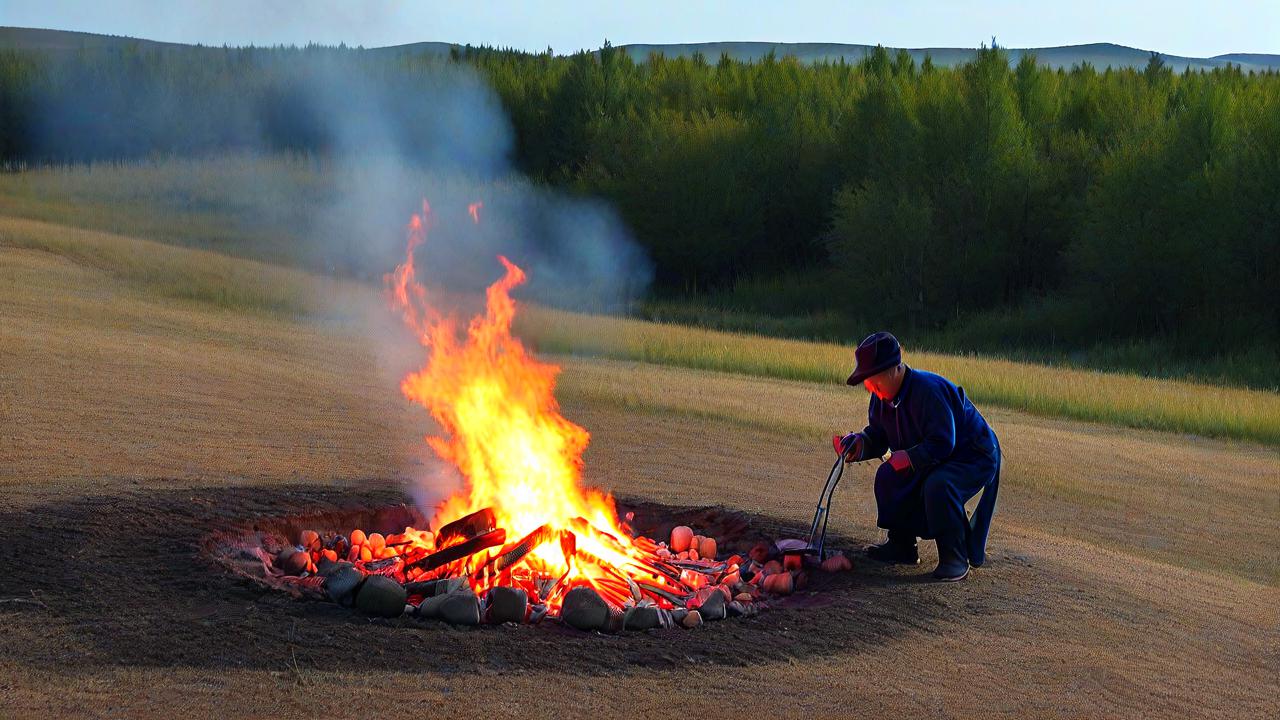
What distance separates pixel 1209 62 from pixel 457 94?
149 metres

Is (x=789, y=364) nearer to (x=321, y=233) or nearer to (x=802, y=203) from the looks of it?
(x=321, y=233)

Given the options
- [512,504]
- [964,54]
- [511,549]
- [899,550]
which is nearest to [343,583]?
[511,549]

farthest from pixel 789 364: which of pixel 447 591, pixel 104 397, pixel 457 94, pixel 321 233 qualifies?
pixel 457 94

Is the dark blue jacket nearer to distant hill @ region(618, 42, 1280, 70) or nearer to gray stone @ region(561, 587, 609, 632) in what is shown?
gray stone @ region(561, 587, 609, 632)

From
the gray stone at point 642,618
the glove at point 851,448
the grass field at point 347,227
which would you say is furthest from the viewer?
the grass field at point 347,227

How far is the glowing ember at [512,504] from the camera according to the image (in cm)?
812

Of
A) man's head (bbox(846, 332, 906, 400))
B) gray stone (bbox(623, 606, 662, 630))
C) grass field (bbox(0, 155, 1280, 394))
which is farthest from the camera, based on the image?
grass field (bbox(0, 155, 1280, 394))

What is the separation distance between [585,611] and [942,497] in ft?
7.74

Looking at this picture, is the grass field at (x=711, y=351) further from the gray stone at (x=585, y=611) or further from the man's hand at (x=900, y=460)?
the gray stone at (x=585, y=611)

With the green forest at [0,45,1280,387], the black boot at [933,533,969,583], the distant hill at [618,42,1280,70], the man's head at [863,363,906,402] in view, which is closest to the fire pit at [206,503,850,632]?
the black boot at [933,533,969,583]

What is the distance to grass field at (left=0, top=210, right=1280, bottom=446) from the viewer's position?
2105 centimetres

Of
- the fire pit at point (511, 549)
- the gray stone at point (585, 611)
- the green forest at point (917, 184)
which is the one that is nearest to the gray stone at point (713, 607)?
the fire pit at point (511, 549)

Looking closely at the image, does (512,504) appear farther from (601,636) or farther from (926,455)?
(926,455)

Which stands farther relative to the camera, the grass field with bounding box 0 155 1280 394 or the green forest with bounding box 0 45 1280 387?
the green forest with bounding box 0 45 1280 387
